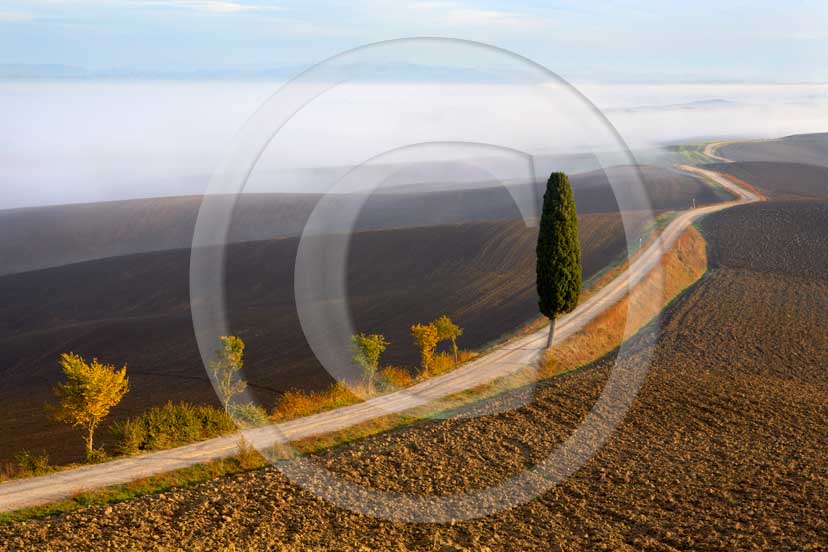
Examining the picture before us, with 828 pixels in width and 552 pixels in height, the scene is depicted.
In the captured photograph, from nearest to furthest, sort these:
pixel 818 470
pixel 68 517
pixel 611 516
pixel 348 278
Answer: pixel 68 517
pixel 611 516
pixel 818 470
pixel 348 278

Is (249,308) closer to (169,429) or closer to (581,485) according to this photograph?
(169,429)

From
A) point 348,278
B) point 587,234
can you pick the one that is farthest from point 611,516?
point 587,234

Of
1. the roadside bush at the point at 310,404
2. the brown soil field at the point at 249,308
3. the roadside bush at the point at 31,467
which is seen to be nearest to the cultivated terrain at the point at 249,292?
the brown soil field at the point at 249,308

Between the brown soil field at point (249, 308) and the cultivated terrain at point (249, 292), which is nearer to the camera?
the brown soil field at point (249, 308)

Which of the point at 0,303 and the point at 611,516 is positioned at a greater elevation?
the point at 611,516

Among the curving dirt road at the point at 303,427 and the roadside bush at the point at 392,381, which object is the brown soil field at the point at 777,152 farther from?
the roadside bush at the point at 392,381

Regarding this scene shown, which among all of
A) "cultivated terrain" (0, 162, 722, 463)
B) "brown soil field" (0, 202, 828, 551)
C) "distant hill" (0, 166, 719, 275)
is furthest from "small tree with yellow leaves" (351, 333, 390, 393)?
"distant hill" (0, 166, 719, 275)

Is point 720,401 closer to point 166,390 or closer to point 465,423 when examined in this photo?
point 465,423
